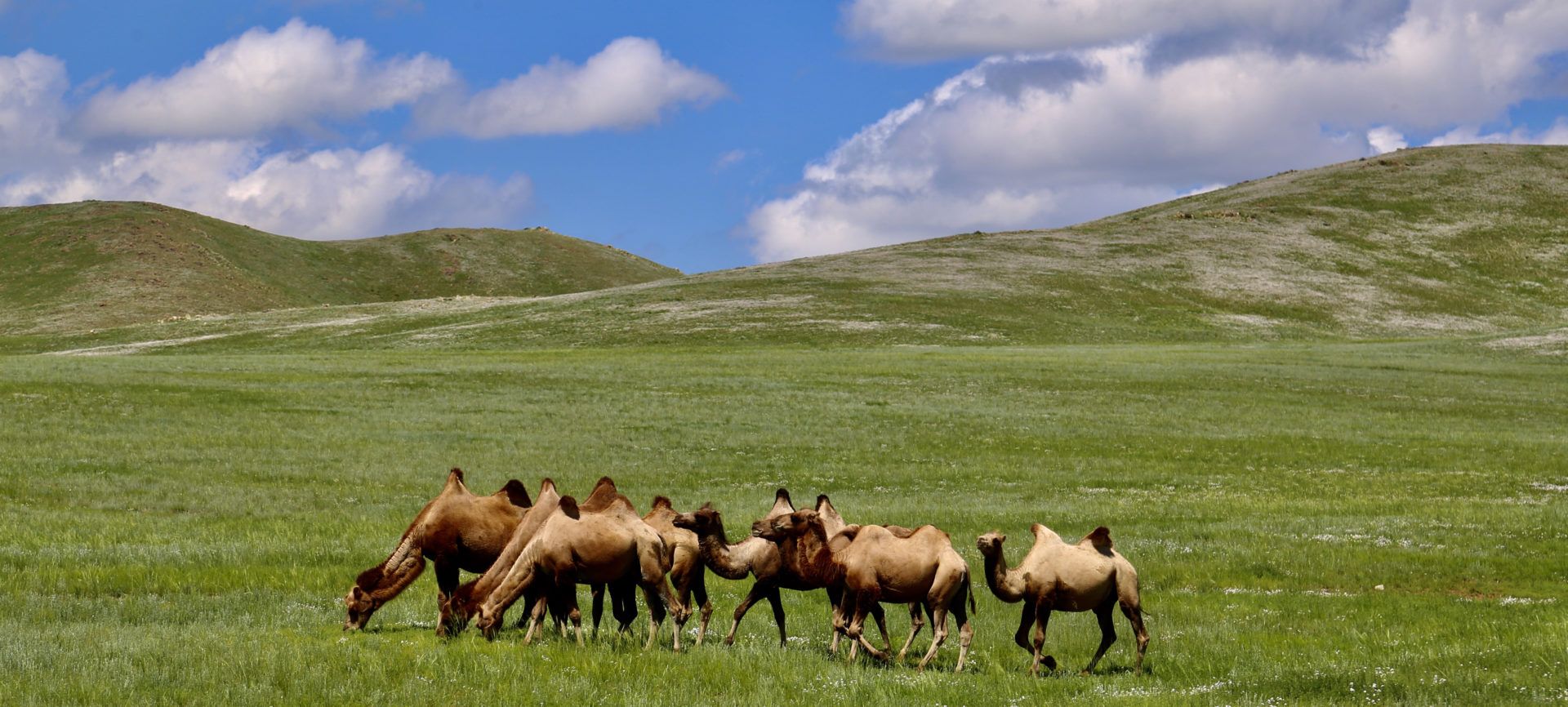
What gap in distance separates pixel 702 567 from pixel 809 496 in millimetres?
16436

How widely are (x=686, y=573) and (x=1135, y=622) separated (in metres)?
4.78

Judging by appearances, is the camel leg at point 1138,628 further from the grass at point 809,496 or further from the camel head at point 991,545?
the camel head at point 991,545

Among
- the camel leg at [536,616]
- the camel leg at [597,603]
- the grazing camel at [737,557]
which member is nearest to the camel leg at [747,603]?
the grazing camel at [737,557]

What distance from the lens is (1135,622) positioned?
11898 millimetres

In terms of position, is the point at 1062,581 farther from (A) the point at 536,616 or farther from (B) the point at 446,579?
(B) the point at 446,579

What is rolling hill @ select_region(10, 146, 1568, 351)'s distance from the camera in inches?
3440

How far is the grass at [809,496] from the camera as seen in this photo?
10766 mm

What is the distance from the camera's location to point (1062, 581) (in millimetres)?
11586

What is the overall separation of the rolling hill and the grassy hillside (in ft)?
140

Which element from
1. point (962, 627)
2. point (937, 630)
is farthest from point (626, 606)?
point (962, 627)

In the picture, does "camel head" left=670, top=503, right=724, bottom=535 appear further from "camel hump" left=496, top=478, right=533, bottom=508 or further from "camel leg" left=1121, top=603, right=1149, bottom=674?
"camel leg" left=1121, top=603, right=1149, bottom=674

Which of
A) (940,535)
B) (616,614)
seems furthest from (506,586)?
(940,535)

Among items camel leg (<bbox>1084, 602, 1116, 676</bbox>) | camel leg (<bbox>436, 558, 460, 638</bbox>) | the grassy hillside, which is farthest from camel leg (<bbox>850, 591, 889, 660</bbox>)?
the grassy hillside

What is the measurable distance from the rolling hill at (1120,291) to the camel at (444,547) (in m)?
67.5
